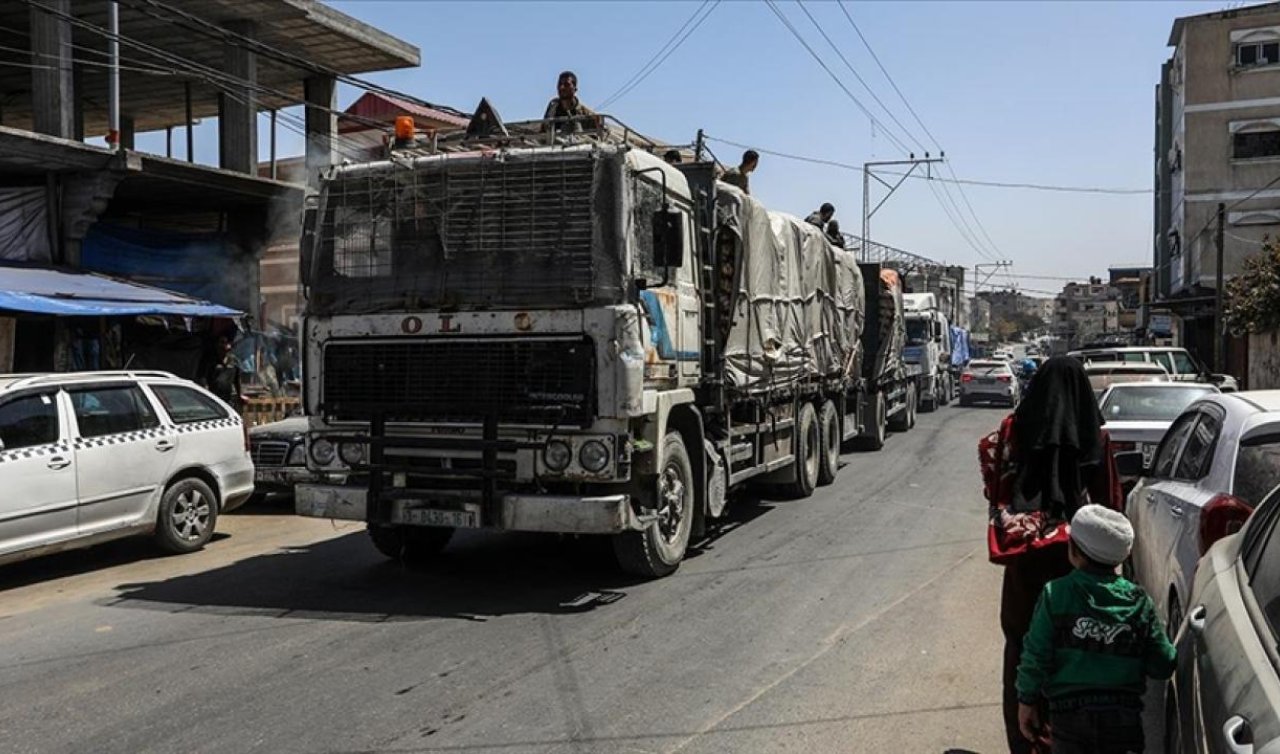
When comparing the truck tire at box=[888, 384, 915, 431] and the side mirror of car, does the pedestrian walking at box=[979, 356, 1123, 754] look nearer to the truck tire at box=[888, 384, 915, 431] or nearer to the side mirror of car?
the side mirror of car

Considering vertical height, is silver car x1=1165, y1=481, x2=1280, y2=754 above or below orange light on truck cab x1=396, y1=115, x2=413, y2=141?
below

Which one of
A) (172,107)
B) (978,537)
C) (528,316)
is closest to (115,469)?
(528,316)

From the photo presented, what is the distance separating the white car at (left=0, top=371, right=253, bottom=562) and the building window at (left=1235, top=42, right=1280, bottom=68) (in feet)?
152

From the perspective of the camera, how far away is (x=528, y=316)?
7242 millimetres

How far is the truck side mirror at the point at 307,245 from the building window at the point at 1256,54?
46457 mm

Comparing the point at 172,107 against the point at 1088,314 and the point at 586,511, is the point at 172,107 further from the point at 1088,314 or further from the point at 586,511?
the point at 1088,314

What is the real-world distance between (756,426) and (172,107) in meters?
19.0

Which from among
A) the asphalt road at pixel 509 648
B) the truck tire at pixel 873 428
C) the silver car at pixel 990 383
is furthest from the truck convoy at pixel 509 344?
the silver car at pixel 990 383

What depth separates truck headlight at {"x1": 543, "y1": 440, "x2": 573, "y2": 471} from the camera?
23.3 ft

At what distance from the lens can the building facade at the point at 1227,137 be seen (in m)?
43.0

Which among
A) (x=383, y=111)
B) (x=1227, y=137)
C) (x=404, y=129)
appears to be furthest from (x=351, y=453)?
(x=1227, y=137)

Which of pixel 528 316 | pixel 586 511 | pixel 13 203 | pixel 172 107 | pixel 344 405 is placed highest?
pixel 172 107

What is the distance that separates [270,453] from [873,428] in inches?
409

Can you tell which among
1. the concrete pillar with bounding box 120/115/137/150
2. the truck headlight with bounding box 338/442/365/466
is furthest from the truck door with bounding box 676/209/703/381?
the concrete pillar with bounding box 120/115/137/150
